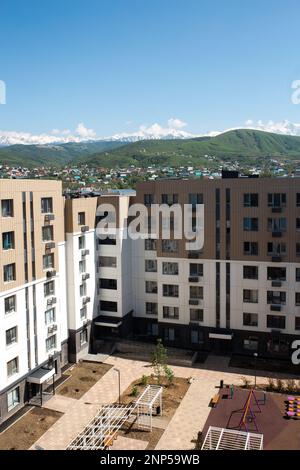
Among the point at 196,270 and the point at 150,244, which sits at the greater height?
the point at 150,244

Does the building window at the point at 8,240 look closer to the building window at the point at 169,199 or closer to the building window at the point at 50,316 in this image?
the building window at the point at 50,316

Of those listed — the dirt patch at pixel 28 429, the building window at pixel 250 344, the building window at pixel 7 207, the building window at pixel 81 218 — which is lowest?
the dirt patch at pixel 28 429

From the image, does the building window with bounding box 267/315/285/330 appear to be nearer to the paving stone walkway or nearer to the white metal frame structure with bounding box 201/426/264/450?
the paving stone walkway

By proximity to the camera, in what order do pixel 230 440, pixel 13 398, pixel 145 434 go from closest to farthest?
pixel 230 440 < pixel 145 434 < pixel 13 398

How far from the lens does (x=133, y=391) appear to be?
126 feet

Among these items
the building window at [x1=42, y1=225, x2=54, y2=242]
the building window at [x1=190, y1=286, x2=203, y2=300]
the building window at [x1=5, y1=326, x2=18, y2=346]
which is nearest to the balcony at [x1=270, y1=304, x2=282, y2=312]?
the building window at [x1=190, y1=286, x2=203, y2=300]

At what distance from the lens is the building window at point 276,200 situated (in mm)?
43406

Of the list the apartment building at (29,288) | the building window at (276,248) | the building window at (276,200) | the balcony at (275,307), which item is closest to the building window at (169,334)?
the balcony at (275,307)

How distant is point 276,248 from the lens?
44.1m

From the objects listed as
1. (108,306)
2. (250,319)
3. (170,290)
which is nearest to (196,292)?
(170,290)

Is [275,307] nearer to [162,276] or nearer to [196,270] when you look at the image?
[196,270]

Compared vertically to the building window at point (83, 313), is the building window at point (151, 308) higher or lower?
lower

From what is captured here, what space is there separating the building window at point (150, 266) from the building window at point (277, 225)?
13433 mm

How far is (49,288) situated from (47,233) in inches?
199
